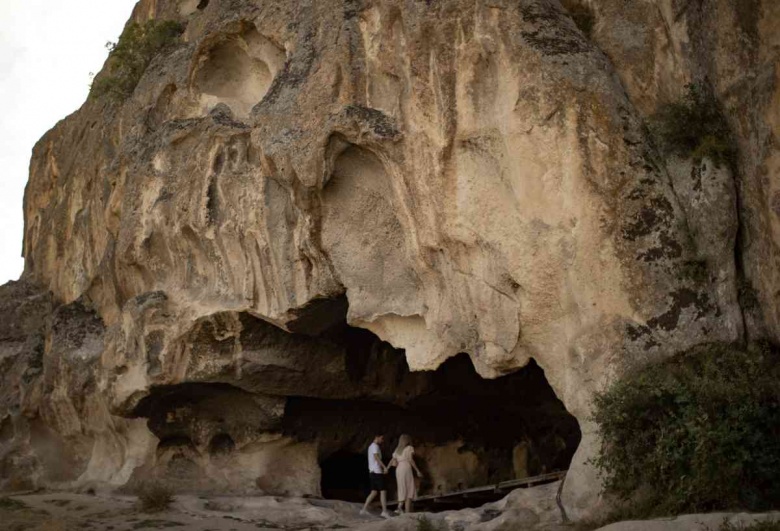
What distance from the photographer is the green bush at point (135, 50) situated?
17047 millimetres

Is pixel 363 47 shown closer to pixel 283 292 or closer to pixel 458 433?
pixel 283 292

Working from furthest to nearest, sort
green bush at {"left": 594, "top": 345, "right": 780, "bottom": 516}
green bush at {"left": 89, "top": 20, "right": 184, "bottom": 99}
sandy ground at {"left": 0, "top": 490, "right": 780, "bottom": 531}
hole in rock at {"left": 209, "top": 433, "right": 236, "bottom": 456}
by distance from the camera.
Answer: green bush at {"left": 89, "top": 20, "right": 184, "bottom": 99}, hole in rock at {"left": 209, "top": 433, "right": 236, "bottom": 456}, sandy ground at {"left": 0, "top": 490, "right": 780, "bottom": 531}, green bush at {"left": 594, "top": 345, "right": 780, "bottom": 516}

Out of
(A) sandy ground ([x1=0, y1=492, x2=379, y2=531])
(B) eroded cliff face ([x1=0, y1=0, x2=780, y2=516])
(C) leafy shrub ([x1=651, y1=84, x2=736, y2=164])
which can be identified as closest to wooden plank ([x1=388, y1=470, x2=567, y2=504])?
(A) sandy ground ([x1=0, y1=492, x2=379, y2=531])

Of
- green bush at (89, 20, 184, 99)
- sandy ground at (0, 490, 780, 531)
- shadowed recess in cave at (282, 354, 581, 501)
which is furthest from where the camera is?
green bush at (89, 20, 184, 99)

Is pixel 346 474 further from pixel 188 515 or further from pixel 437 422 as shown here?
pixel 188 515

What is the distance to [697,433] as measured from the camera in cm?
861

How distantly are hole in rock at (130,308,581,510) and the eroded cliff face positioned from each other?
47 millimetres

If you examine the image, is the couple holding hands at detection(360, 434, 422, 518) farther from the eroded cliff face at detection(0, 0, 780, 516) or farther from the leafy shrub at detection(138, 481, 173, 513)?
the leafy shrub at detection(138, 481, 173, 513)

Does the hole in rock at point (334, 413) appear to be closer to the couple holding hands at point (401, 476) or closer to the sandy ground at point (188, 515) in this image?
the sandy ground at point (188, 515)

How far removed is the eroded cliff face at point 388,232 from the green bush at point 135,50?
464 mm

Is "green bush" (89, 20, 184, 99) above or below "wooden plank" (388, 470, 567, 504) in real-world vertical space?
above

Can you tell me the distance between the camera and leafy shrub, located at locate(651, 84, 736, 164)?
9.89m

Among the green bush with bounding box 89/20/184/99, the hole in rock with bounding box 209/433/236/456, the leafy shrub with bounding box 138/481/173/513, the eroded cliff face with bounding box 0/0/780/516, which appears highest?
the green bush with bounding box 89/20/184/99

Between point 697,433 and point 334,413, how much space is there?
26.2 ft
